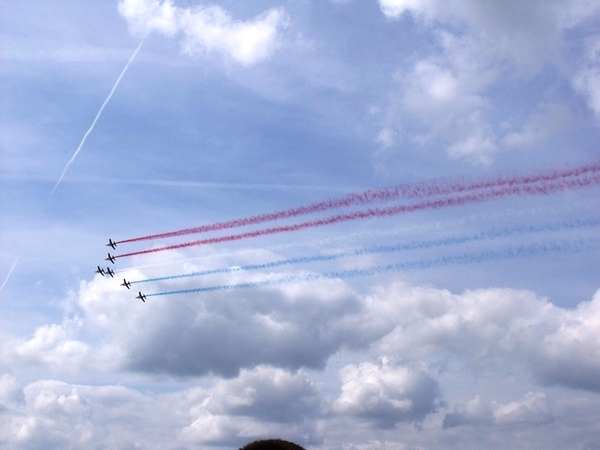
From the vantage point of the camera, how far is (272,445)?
11625 millimetres

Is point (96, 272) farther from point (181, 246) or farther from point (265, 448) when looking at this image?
point (265, 448)

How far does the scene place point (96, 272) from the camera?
107 metres

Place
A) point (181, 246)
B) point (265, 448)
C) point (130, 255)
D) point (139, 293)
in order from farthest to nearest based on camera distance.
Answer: point (139, 293) → point (130, 255) → point (181, 246) → point (265, 448)

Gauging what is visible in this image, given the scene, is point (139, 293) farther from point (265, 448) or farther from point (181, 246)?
→ point (265, 448)

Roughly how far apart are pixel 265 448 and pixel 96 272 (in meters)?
101

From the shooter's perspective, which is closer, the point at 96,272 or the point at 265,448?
the point at 265,448

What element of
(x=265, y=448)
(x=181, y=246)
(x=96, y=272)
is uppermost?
(x=96, y=272)

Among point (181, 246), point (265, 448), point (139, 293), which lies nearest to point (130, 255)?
point (139, 293)

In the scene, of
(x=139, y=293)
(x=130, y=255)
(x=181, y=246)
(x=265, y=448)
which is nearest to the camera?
(x=265, y=448)

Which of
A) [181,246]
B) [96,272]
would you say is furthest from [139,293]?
[181,246]

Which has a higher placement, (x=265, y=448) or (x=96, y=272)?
(x=96, y=272)

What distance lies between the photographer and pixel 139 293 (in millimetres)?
102562

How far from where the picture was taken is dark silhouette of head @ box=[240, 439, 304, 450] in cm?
1155

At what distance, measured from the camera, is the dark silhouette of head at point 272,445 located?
37.9ft
